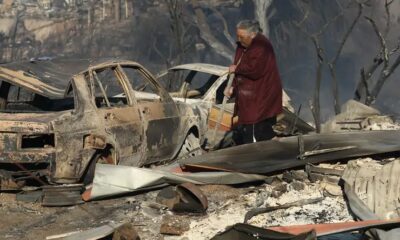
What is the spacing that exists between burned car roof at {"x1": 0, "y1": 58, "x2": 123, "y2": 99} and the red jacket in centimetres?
170

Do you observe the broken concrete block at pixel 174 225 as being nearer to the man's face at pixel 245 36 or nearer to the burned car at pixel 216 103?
the man's face at pixel 245 36

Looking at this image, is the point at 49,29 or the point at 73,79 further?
the point at 49,29

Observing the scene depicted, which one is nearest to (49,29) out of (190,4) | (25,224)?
(190,4)

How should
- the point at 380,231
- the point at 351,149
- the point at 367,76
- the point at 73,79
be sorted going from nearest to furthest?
the point at 380,231
the point at 73,79
the point at 351,149
the point at 367,76

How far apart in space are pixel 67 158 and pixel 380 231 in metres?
3.11

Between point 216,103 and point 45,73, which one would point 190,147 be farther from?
point 45,73

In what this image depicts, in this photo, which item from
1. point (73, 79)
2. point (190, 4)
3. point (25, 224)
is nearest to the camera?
point (25, 224)

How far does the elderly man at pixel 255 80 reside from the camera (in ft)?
25.2

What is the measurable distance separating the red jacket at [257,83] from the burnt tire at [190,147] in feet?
2.78

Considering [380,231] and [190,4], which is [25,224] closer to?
[380,231]

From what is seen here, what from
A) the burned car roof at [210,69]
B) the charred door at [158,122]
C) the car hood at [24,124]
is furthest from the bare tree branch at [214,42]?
the car hood at [24,124]

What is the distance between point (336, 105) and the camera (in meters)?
12.8

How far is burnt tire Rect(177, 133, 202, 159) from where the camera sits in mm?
8320

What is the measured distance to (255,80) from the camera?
7809mm
